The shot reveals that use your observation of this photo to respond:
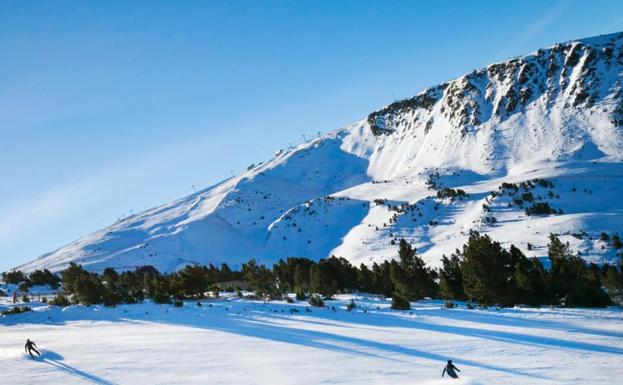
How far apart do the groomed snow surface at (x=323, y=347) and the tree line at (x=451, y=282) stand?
5.00 meters

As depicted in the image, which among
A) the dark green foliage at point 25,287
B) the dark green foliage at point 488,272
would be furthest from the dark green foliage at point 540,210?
the dark green foliage at point 25,287

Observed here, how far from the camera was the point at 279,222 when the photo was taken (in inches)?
5017

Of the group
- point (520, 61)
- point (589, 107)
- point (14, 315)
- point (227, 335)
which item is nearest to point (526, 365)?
point (227, 335)

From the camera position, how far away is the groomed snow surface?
52.5ft

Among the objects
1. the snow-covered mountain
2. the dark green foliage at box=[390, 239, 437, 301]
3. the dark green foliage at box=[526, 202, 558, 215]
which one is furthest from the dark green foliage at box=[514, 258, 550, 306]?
the dark green foliage at box=[526, 202, 558, 215]

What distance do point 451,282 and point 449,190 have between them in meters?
68.6

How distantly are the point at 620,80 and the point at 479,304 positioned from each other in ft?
446

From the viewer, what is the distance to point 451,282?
41.6 metres

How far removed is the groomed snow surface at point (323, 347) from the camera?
16.0m

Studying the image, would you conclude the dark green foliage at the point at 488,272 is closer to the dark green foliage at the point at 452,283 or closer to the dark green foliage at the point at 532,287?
the dark green foliage at the point at 532,287

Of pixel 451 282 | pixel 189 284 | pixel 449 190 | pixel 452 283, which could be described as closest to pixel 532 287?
pixel 452 283

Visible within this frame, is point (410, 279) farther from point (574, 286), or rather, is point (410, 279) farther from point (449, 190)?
point (449, 190)

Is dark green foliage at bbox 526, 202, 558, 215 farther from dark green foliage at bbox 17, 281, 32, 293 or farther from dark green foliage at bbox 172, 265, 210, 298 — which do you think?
dark green foliage at bbox 17, 281, 32, 293

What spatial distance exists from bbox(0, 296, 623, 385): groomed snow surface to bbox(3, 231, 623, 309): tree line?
197 inches
